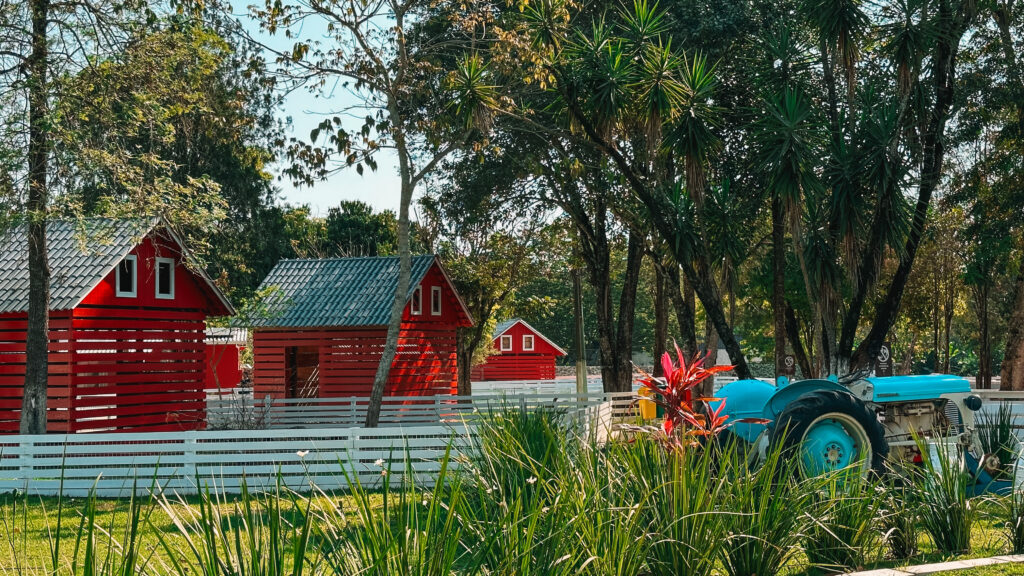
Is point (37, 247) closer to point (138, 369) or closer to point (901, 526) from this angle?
point (138, 369)

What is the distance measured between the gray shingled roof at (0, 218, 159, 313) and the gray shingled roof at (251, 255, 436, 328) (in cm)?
477

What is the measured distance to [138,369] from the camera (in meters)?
18.8

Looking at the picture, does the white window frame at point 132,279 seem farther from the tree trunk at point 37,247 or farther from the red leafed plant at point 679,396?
the red leafed plant at point 679,396

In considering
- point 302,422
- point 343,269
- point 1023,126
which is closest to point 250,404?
point 302,422

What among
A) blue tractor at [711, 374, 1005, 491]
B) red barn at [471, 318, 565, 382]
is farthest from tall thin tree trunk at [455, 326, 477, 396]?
blue tractor at [711, 374, 1005, 491]

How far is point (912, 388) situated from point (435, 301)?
17.8 meters

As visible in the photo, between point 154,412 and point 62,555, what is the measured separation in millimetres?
12492

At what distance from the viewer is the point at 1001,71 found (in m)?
21.5

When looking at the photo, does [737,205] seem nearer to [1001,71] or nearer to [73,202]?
[1001,71]

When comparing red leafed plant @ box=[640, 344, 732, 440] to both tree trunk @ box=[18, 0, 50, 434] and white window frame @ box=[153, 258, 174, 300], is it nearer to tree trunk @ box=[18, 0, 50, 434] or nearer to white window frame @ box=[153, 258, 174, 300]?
tree trunk @ box=[18, 0, 50, 434]

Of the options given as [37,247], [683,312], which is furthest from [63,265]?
[683,312]

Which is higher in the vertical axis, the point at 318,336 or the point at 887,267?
the point at 887,267

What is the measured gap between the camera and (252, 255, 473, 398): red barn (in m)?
24.0

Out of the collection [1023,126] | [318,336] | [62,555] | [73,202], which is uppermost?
[1023,126]
